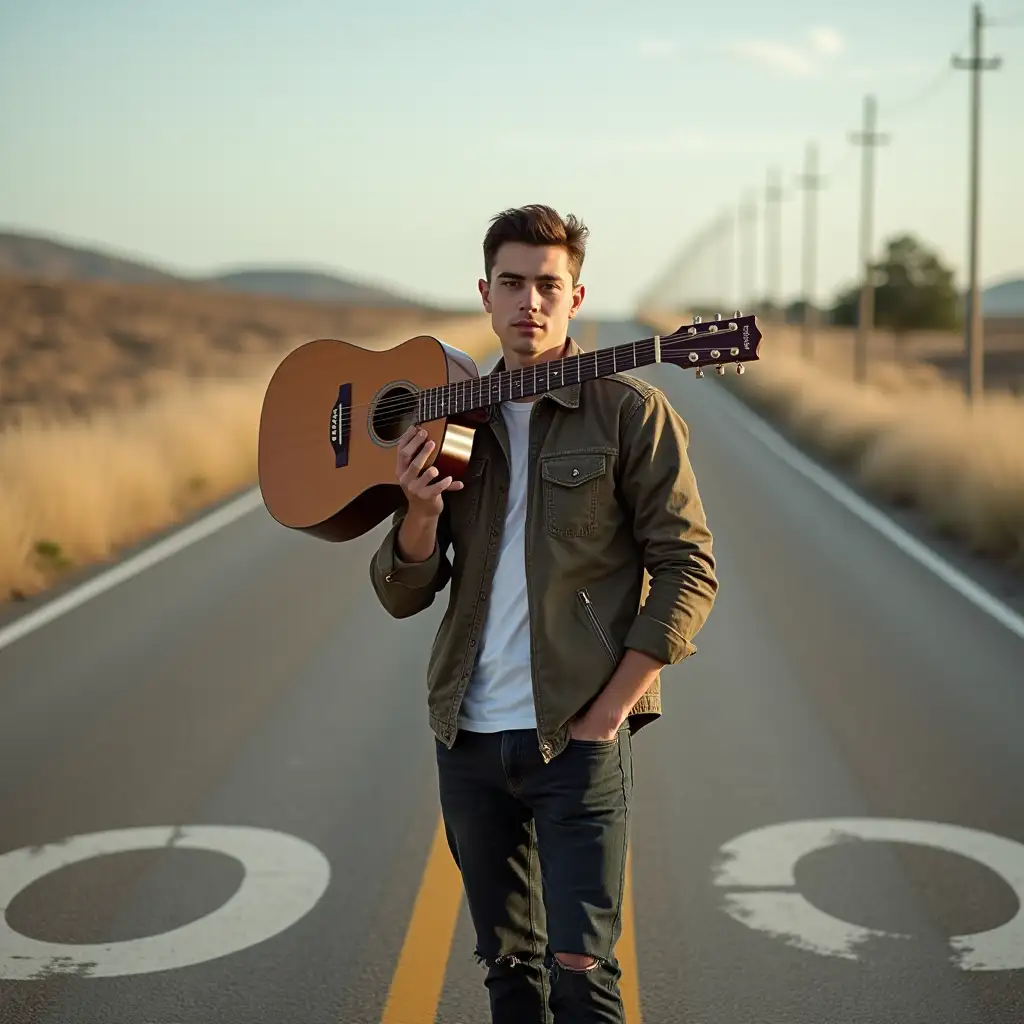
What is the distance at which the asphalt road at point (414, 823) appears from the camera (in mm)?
4531

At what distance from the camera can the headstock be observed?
3146 mm

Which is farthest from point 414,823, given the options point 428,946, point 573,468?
point 573,468

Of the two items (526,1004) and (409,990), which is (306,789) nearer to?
(409,990)

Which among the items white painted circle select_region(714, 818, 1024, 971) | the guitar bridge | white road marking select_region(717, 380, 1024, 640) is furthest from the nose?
white road marking select_region(717, 380, 1024, 640)

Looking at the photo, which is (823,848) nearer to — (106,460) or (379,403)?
(379,403)

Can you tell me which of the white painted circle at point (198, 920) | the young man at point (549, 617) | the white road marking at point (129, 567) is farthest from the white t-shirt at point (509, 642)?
the white road marking at point (129, 567)

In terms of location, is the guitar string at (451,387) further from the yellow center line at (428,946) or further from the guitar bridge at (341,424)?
the yellow center line at (428,946)

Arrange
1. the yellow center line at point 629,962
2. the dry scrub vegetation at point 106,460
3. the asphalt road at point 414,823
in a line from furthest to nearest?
the dry scrub vegetation at point 106,460
the asphalt road at point 414,823
the yellow center line at point 629,962

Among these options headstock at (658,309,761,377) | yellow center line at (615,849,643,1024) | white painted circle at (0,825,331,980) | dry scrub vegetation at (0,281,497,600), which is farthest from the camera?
dry scrub vegetation at (0,281,497,600)

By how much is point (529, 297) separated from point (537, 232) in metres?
0.14

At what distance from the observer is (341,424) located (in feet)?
12.3

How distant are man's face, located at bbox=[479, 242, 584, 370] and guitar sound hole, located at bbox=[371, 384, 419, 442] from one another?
33 centimetres

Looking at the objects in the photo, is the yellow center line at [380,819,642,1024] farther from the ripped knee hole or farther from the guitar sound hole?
the guitar sound hole

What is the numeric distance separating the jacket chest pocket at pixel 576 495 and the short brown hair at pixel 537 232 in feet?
1.50
